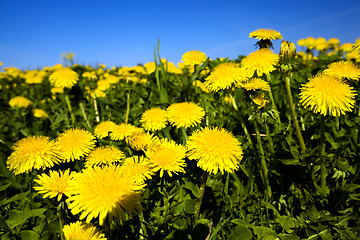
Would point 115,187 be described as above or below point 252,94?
below

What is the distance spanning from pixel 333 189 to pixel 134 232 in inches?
55.8

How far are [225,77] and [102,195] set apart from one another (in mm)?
1219

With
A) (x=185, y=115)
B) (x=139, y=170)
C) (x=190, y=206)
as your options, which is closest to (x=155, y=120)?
(x=185, y=115)

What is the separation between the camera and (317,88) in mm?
1390

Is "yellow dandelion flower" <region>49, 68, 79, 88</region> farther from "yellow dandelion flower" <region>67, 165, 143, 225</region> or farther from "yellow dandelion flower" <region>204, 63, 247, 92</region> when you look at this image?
"yellow dandelion flower" <region>67, 165, 143, 225</region>

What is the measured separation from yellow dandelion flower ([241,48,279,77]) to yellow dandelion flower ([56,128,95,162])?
1.31 m

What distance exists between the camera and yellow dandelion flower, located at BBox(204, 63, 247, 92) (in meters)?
1.69

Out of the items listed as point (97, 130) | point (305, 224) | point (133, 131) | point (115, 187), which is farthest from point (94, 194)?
point (305, 224)

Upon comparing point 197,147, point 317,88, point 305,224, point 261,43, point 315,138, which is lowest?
point 305,224

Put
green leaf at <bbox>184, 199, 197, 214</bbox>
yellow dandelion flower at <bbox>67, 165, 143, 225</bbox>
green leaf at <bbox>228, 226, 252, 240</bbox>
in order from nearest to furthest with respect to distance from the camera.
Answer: yellow dandelion flower at <bbox>67, 165, 143, 225</bbox> < green leaf at <bbox>228, 226, 252, 240</bbox> < green leaf at <bbox>184, 199, 197, 214</bbox>

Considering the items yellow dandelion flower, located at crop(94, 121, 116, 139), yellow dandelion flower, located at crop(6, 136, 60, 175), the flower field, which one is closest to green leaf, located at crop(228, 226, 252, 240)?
the flower field

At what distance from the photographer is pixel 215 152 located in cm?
119

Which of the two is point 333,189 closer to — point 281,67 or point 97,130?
point 281,67

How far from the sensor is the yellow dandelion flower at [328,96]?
4.38 ft
